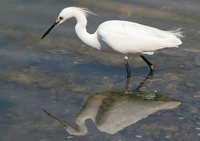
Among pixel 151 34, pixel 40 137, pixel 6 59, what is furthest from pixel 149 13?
pixel 40 137

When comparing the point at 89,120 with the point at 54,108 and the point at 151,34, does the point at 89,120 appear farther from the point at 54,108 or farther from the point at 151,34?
the point at 151,34

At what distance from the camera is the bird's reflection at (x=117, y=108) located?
6786 millimetres

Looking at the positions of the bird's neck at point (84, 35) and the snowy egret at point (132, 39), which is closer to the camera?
the snowy egret at point (132, 39)

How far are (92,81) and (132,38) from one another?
890 mm

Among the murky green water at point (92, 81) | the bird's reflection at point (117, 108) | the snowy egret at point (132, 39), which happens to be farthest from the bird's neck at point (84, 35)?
the bird's reflection at point (117, 108)

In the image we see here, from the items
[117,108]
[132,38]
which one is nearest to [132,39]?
[132,38]

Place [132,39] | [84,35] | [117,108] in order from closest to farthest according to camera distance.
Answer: [117,108]
[132,39]
[84,35]

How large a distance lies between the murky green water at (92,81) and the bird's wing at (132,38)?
48 centimetres

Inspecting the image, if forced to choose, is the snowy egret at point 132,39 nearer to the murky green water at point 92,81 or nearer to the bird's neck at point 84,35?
the bird's neck at point 84,35

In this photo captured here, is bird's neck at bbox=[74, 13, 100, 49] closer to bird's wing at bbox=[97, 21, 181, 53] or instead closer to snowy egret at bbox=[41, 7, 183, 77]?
snowy egret at bbox=[41, 7, 183, 77]

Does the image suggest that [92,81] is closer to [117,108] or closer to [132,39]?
[132,39]

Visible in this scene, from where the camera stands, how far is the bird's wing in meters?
7.99

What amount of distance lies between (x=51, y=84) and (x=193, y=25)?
3520 millimetres

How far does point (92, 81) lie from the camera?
26.7 feet
